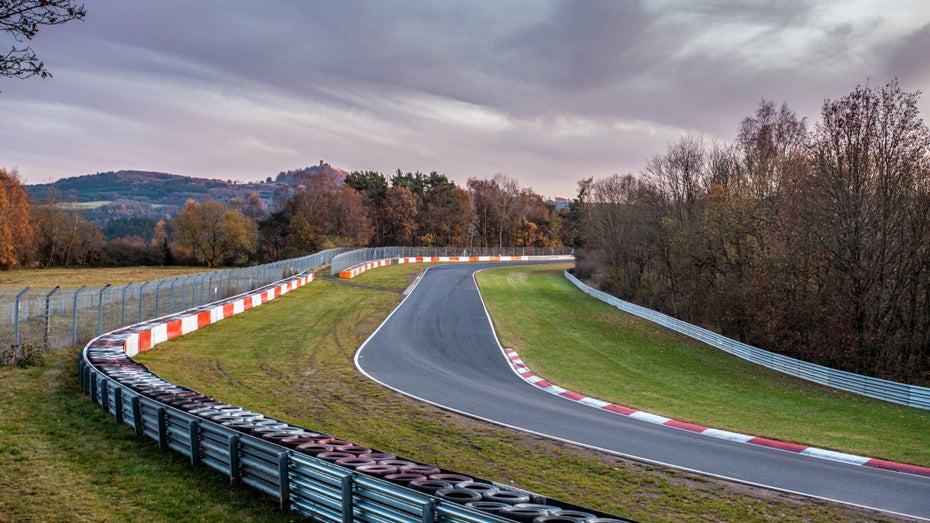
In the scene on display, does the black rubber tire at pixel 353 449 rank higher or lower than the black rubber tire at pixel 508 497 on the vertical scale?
lower

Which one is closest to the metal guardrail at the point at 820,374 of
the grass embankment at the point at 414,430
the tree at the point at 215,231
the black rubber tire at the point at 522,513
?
the grass embankment at the point at 414,430

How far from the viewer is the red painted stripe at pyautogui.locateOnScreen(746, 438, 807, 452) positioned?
1276 centimetres

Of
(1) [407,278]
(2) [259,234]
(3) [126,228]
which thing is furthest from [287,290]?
(3) [126,228]

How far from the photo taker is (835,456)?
1230 cm

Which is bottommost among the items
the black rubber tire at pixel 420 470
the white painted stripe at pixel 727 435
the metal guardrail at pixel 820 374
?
the metal guardrail at pixel 820 374

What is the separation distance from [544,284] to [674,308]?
54.4 ft

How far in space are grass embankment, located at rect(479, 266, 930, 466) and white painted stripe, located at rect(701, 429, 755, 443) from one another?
0.61m

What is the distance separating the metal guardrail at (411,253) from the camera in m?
54.8

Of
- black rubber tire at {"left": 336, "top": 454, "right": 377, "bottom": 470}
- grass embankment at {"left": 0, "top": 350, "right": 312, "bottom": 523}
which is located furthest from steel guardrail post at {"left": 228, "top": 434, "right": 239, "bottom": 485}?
black rubber tire at {"left": 336, "top": 454, "right": 377, "bottom": 470}

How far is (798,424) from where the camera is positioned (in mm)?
16281

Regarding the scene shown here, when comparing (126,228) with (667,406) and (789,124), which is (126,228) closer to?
(789,124)

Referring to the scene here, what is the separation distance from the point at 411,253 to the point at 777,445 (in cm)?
7350

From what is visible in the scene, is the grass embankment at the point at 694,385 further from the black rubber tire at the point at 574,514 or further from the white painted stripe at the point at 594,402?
the black rubber tire at the point at 574,514

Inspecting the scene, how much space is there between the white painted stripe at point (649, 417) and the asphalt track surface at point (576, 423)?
496mm
